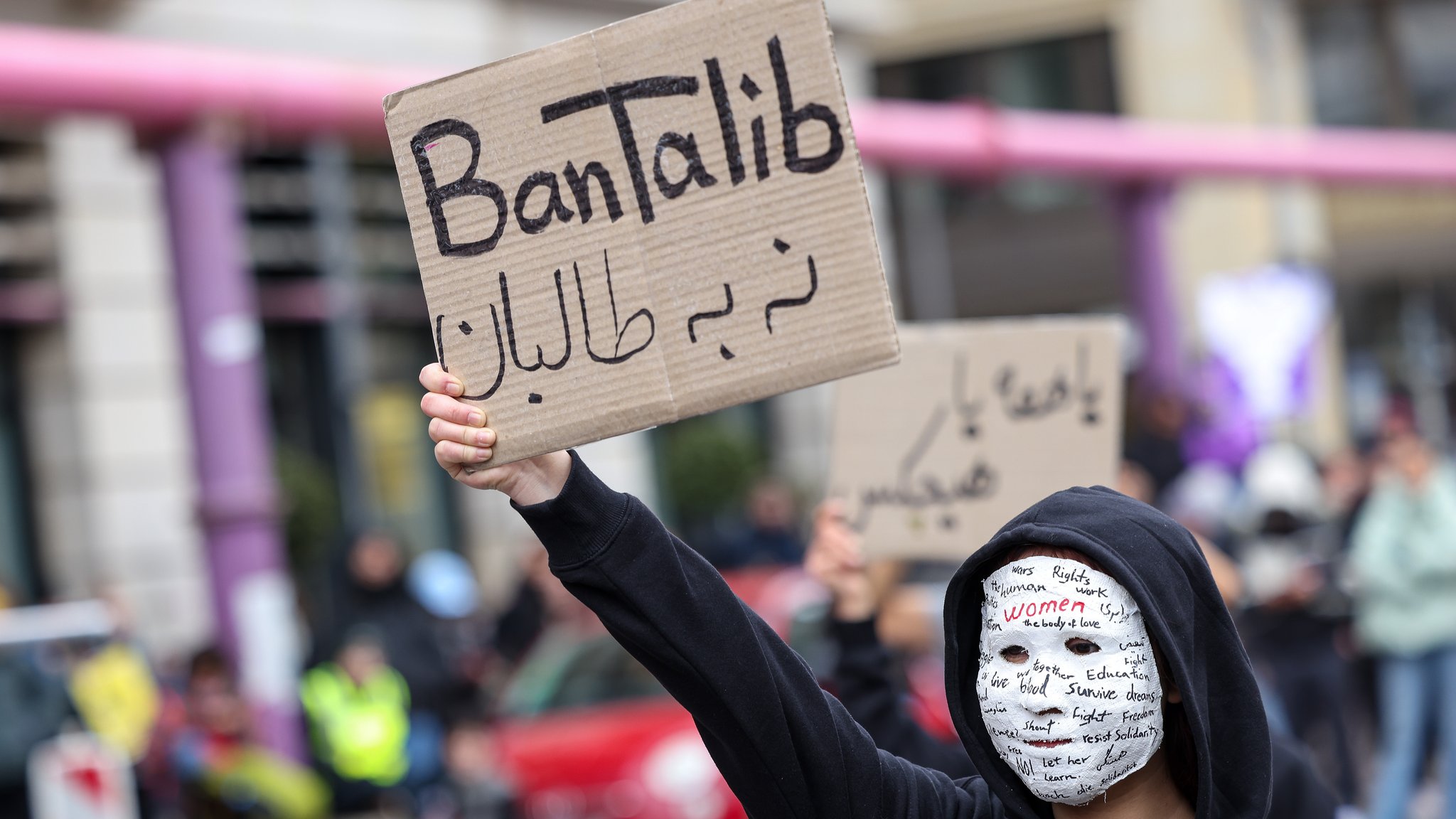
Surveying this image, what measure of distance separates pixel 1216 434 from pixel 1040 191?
16.8 metres

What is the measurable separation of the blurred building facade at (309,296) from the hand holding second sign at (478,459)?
7.13m

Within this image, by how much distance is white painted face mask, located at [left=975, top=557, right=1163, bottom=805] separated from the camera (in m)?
2.18

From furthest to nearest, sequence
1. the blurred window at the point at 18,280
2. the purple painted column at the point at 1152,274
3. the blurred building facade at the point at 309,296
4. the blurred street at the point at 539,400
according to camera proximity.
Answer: the purple painted column at the point at 1152,274 → the blurred building facade at the point at 309,296 → the blurred window at the point at 18,280 → the blurred street at the point at 539,400

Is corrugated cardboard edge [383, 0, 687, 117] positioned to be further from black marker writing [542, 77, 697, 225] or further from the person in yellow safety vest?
the person in yellow safety vest

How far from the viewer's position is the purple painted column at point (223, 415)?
29.7 feet

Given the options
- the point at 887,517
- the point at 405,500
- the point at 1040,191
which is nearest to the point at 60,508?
the point at 405,500

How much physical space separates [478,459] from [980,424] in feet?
7.01

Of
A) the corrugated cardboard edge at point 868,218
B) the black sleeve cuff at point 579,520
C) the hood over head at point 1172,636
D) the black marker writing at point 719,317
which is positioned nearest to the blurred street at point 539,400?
the black marker writing at point 719,317

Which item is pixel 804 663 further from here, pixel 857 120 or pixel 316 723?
pixel 857 120

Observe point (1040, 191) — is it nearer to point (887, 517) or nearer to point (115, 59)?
point (115, 59)

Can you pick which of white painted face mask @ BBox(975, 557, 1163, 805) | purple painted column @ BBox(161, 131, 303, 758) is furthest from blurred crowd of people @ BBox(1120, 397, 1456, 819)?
white painted face mask @ BBox(975, 557, 1163, 805)

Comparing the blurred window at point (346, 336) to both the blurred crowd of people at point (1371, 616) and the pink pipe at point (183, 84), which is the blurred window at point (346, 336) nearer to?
the pink pipe at point (183, 84)

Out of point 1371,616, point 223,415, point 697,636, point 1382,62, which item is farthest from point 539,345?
point 1382,62

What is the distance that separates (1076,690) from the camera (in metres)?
2.18
